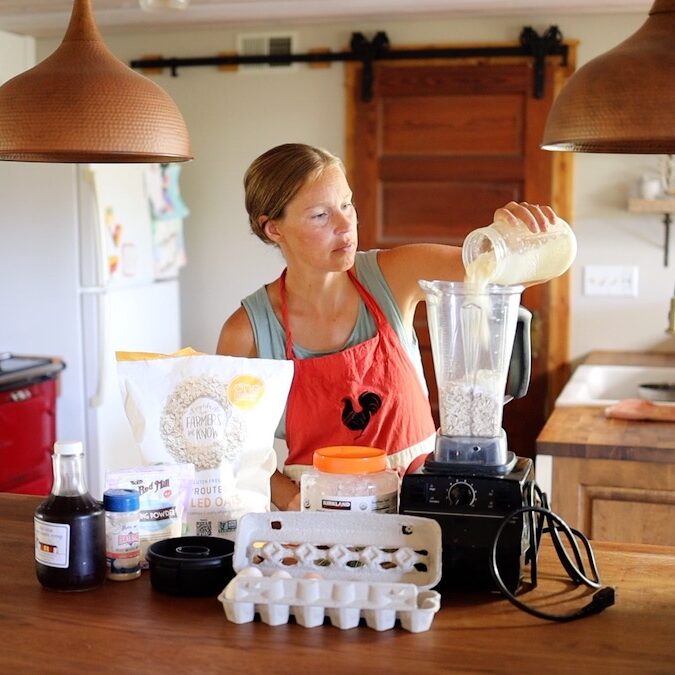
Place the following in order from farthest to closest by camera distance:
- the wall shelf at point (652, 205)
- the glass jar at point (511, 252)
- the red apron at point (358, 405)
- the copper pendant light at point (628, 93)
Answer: the wall shelf at point (652, 205)
the red apron at point (358, 405)
the glass jar at point (511, 252)
the copper pendant light at point (628, 93)

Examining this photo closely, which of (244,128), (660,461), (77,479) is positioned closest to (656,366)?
(660,461)

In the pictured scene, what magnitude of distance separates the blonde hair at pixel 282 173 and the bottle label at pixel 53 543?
916 mm

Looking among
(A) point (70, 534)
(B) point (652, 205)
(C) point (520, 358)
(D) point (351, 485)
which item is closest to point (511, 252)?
(C) point (520, 358)

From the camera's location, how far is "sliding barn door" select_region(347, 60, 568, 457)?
163 inches

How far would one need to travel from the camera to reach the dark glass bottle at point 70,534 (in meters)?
1.44

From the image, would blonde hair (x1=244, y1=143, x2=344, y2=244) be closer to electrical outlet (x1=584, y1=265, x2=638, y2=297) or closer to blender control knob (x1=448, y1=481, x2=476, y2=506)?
blender control knob (x1=448, y1=481, x2=476, y2=506)

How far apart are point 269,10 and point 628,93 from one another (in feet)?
9.33

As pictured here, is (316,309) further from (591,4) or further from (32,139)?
(591,4)

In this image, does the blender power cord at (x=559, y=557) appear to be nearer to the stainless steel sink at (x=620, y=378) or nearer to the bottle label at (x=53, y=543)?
the bottle label at (x=53, y=543)

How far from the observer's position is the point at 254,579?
1354 millimetres

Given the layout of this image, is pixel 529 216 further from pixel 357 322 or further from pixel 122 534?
pixel 122 534

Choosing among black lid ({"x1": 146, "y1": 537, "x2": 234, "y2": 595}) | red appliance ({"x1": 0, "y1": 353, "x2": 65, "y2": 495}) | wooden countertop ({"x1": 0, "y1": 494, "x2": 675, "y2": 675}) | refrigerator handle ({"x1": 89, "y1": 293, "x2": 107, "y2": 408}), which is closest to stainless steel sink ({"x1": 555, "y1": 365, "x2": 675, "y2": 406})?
refrigerator handle ({"x1": 89, "y1": 293, "x2": 107, "y2": 408})

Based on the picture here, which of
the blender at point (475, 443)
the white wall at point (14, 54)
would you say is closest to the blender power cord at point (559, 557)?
the blender at point (475, 443)

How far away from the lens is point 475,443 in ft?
4.98
